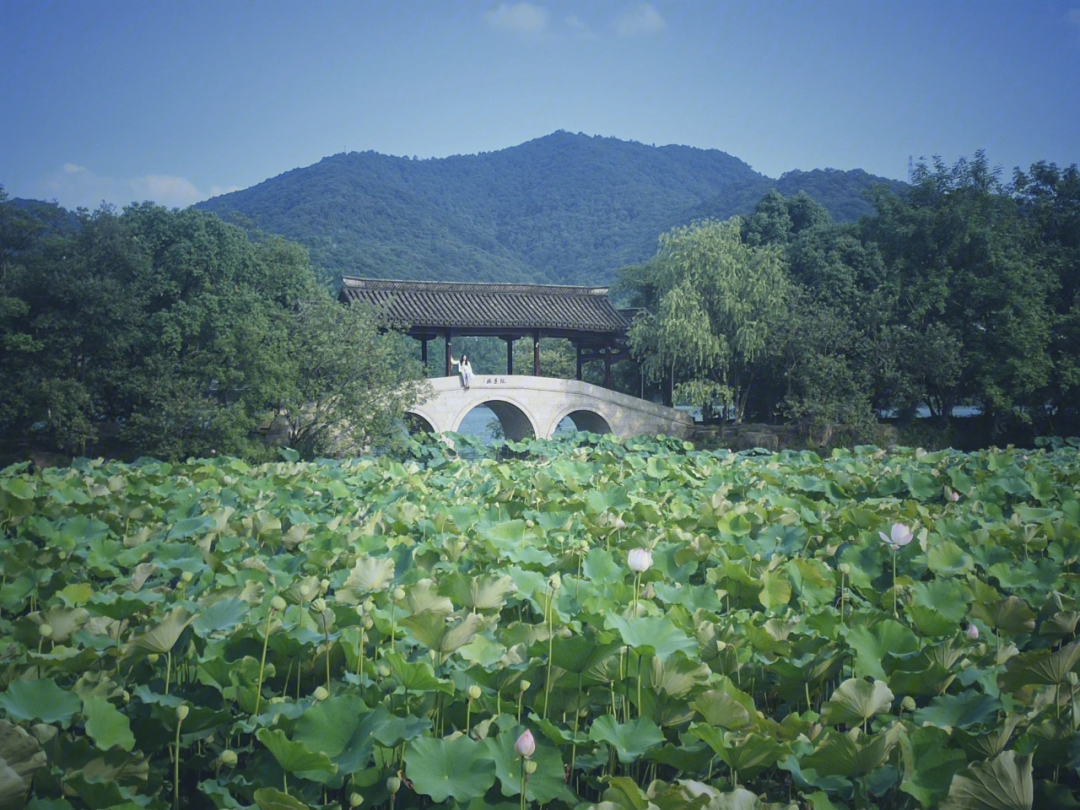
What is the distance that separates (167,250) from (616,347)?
11.3 metres

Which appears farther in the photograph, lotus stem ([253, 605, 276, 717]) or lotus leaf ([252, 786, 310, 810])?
lotus stem ([253, 605, 276, 717])

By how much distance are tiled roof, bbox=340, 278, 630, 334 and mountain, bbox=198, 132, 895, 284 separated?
1849cm

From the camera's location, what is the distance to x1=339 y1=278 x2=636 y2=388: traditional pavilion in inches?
813

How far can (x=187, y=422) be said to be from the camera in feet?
50.5

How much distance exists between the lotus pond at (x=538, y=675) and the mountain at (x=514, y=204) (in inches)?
1466

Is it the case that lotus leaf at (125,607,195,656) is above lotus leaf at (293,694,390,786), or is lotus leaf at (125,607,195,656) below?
above

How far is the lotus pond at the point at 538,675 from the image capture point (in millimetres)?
1762

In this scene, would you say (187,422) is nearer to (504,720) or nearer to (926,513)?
(926,513)

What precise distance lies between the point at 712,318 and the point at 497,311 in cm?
527

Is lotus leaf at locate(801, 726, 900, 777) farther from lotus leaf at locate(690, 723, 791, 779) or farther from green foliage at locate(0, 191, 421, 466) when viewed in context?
green foliage at locate(0, 191, 421, 466)

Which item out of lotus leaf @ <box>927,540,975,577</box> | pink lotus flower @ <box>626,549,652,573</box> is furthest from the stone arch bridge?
pink lotus flower @ <box>626,549,652,573</box>

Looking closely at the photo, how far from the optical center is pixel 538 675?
2.07 metres

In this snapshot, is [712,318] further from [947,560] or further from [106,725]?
[106,725]

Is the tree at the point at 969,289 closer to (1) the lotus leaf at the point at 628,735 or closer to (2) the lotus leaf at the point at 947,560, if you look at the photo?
(2) the lotus leaf at the point at 947,560
